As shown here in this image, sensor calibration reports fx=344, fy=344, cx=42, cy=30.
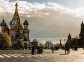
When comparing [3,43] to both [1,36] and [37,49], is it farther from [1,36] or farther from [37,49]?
[37,49]

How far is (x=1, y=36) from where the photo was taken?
172 m

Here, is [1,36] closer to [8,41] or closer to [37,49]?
[8,41]

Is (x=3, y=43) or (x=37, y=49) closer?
(x=37, y=49)

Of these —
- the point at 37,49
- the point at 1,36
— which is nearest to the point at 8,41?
the point at 1,36

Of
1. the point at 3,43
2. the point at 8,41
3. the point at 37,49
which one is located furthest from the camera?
the point at 8,41

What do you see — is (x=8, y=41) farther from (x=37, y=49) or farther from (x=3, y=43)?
(x=37, y=49)

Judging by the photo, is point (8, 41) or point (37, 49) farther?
point (8, 41)

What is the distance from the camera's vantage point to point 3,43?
545 ft

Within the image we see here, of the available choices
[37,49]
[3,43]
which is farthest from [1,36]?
[37,49]

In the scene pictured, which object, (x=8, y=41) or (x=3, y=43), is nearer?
(x=3, y=43)

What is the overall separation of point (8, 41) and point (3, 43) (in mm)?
11711

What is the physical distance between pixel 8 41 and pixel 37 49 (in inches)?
4570

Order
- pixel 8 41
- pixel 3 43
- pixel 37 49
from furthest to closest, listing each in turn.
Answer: pixel 8 41 < pixel 3 43 < pixel 37 49
